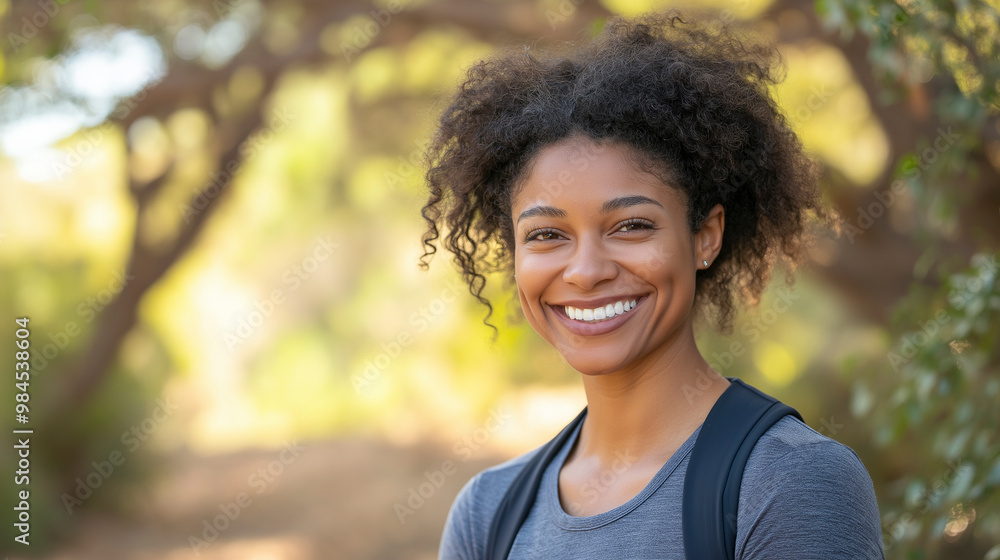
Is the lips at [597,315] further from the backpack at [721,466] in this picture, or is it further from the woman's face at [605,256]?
the backpack at [721,466]

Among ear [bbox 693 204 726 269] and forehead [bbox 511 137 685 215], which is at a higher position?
forehead [bbox 511 137 685 215]

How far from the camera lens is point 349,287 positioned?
12.2 m

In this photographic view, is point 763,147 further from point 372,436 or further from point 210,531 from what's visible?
point 372,436

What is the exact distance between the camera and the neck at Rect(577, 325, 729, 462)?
1.69m

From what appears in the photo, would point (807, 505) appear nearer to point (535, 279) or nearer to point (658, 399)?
point (658, 399)

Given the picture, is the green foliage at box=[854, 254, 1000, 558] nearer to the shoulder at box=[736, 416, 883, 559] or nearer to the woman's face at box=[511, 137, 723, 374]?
the shoulder at box=[736, 416, 883, 559]

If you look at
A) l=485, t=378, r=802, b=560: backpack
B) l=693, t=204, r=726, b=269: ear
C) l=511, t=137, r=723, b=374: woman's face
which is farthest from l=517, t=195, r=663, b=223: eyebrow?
l=485, t=378, r=802, b=560: backpack

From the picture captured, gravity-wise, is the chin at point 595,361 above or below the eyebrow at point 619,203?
below

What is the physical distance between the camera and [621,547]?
60.7 inches

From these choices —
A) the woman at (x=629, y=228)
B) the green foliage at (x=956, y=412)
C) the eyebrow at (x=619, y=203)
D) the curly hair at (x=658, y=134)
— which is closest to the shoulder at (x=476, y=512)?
the woman at (x=629, y=228)

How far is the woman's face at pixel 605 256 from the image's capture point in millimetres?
1638

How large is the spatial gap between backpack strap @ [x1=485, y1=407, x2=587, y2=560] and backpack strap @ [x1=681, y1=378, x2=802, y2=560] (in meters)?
0.45

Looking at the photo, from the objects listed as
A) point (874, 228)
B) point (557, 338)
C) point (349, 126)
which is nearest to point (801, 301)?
point (874, 228)

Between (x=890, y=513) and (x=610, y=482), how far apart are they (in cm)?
110
